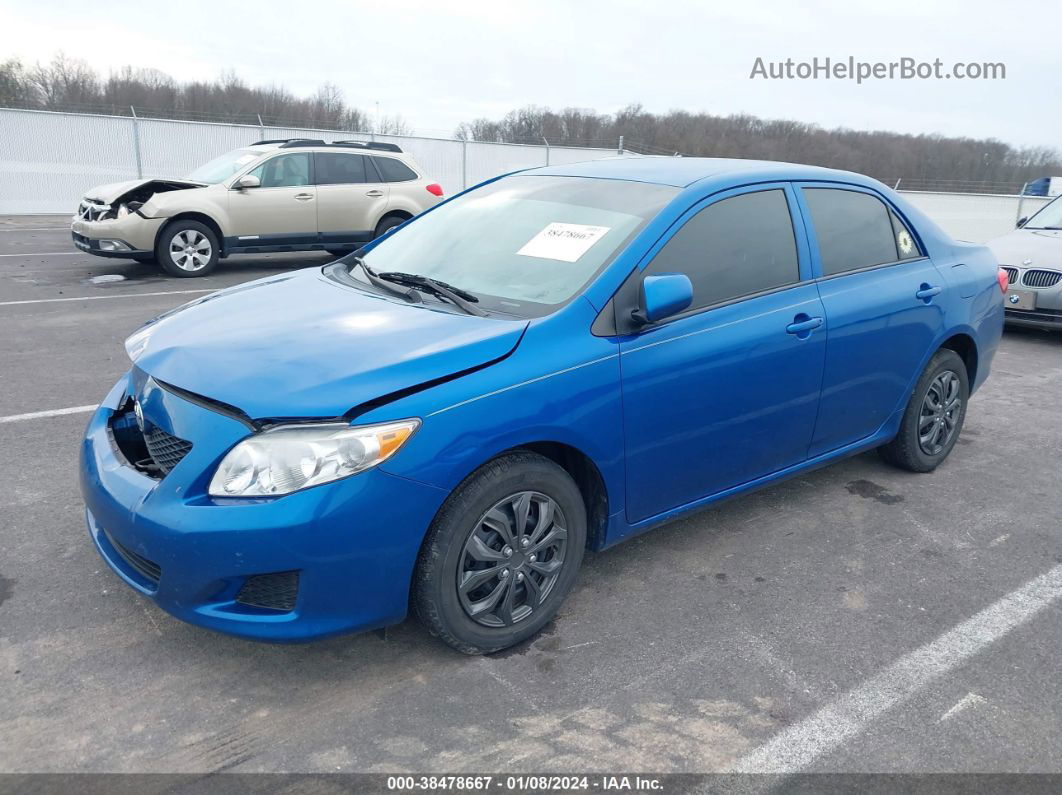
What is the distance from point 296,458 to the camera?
100 inches

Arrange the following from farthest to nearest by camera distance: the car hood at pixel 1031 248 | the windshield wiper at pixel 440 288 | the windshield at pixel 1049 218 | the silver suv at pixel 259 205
→ the silver suv at pixel 259 205
the windshield at pixel 1049 218
the car hood at pixel 1031 248
the windshield wiper at pixel 440 288

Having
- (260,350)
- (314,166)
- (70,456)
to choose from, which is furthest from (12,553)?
(314,166)

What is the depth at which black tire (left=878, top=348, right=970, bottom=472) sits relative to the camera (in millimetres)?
4621

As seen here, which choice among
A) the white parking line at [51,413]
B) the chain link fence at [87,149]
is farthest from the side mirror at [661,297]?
the chain link fence at [87,149]

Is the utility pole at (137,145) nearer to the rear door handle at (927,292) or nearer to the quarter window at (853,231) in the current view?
the quarter window at (853,231)

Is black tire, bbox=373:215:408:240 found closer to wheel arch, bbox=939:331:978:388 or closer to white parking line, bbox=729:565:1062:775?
wheel arch, bbox=939:331:978:388

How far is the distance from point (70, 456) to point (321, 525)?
9.02ft

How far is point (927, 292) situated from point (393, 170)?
960 cm

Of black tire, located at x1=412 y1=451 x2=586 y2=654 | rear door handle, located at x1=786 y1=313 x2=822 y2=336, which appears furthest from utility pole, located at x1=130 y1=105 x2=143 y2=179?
black tire, located at x1=412 y1=451 x2=586 y2=654

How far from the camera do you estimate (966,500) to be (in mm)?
4555

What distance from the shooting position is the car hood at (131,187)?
10758 mm

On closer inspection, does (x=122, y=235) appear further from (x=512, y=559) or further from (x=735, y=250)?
(x=512, y=559)

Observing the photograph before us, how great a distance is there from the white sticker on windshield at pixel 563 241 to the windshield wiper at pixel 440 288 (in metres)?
0.34

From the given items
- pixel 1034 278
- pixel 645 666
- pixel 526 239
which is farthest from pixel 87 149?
pixel 645 666
